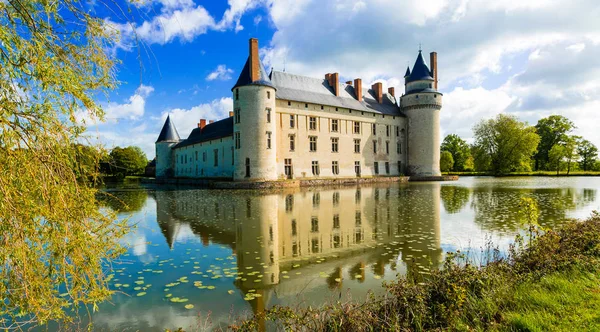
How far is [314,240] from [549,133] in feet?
200

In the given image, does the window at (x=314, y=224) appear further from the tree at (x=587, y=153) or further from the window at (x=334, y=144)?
the tree at (x=587, y=153)

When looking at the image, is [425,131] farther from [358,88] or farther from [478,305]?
[478,305]

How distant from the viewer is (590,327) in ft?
9.41

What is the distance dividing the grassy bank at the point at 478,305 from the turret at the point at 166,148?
45.8m

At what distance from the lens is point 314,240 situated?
24.1ft

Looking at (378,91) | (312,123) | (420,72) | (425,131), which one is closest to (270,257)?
(312,123)

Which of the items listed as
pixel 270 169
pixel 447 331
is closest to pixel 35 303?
pixel 447 331

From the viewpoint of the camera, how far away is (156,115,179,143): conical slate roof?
46.0m

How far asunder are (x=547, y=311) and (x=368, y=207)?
31.0 feet

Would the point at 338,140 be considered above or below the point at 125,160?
above

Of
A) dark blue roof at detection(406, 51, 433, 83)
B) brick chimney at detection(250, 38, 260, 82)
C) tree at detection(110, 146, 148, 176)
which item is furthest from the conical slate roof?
dark blue roof at detection(406, 51, 433, 83)

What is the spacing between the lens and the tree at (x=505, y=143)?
1790 inches

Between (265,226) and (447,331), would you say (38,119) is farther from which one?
(265,226)

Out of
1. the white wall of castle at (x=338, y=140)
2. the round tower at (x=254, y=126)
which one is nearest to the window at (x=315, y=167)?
the white wall of castle at (x=338, y=140)
